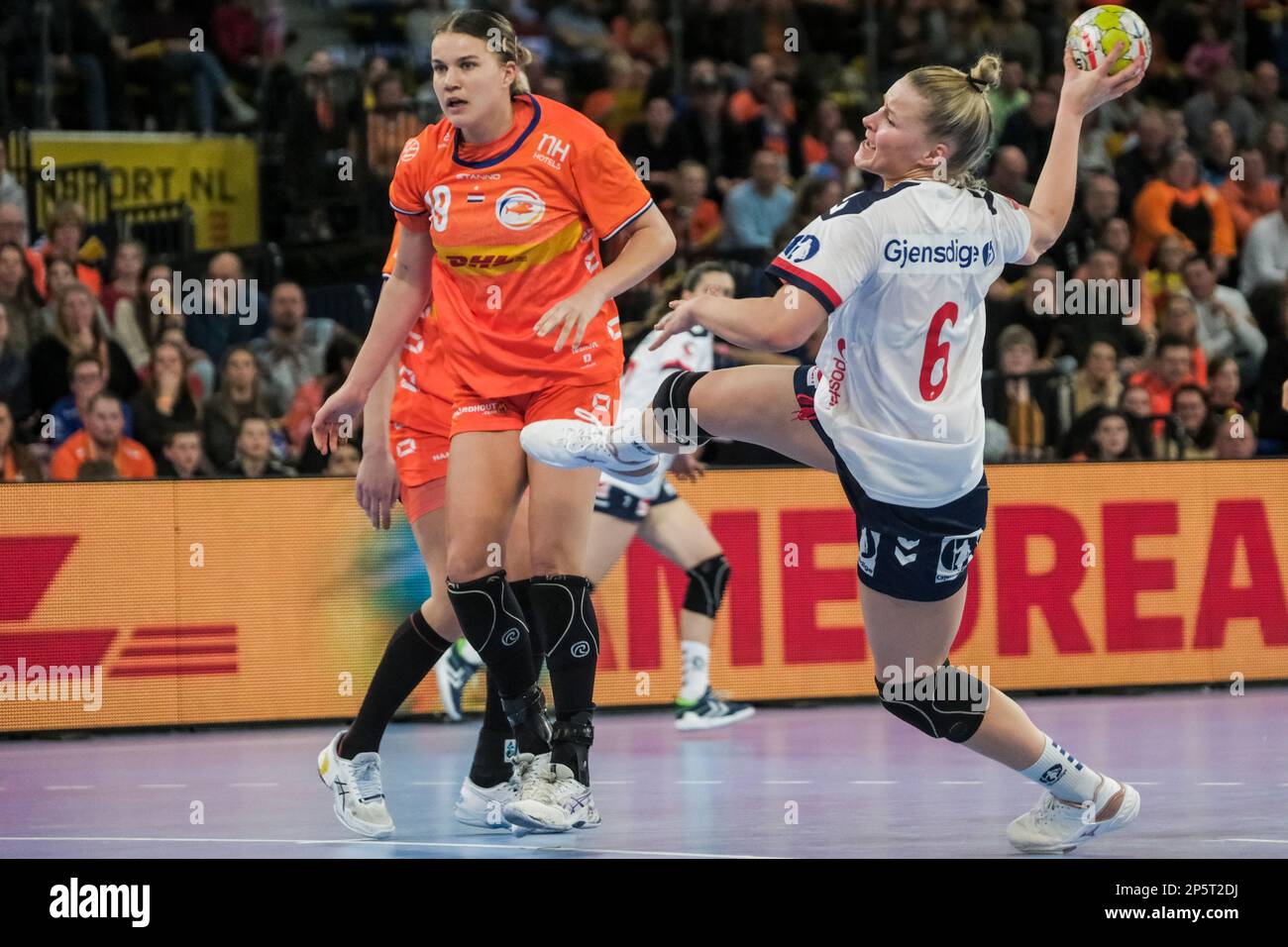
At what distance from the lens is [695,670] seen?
896cm

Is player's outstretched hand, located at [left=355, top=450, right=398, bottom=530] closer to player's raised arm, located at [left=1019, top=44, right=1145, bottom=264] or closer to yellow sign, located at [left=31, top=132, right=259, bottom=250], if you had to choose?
player's raised arm, located at [left=1019, top=44, right=1145, bottom=264]

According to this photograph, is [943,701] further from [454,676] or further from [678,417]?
[454,676]

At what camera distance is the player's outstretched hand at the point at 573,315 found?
511 cm

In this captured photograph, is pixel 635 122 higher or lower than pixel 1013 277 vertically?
higher

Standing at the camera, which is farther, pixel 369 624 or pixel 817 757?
pixel 369 624

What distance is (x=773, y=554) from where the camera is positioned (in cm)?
957

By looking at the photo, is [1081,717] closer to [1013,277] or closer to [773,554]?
[773,554]

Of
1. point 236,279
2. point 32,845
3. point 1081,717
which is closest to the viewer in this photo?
point 32,845

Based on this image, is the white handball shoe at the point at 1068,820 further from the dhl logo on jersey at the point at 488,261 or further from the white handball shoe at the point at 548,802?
the dhl logo on jersey at the point at 488,261

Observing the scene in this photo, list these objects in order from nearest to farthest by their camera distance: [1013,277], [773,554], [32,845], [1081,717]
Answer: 1. [32,845]
2. [1081,717]
3. [773,554]
4. [1013,277]

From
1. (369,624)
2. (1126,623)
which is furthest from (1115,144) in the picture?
(369,624)

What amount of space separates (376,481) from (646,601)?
3.69 metres

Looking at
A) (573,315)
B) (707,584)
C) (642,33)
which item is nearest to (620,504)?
(707,584)
